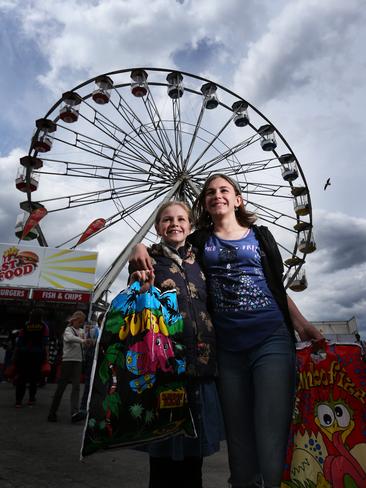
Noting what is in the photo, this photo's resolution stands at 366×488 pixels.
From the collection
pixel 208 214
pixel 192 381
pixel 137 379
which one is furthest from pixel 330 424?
pixel 208 214

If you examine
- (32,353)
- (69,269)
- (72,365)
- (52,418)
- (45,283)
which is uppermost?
(69,269)

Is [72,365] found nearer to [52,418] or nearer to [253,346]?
[52,418]

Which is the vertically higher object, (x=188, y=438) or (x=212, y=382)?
(x=212, y=382)

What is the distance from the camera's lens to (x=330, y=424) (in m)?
1.69

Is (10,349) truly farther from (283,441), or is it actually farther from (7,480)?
(283,441)

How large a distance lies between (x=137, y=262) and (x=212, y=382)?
66 centimetres

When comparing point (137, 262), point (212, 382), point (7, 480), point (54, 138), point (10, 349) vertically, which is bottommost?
point (7, 480)

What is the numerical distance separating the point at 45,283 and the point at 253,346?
581 inches

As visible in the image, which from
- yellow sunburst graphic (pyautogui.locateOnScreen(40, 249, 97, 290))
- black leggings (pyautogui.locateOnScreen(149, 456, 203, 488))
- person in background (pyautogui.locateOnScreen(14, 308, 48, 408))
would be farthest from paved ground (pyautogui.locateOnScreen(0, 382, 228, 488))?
yellow sunburst graphic (pyautogui.locateOnScreen(40, 249, 97, 290))

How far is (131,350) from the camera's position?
59.9 inches

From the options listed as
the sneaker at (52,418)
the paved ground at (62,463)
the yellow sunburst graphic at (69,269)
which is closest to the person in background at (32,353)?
the sneaker at (52,418)

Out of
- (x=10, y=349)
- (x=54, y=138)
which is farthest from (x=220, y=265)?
(x=54, y=138)

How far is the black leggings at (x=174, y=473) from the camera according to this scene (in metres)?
1.58

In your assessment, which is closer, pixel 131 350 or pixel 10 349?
pixel 131 350
